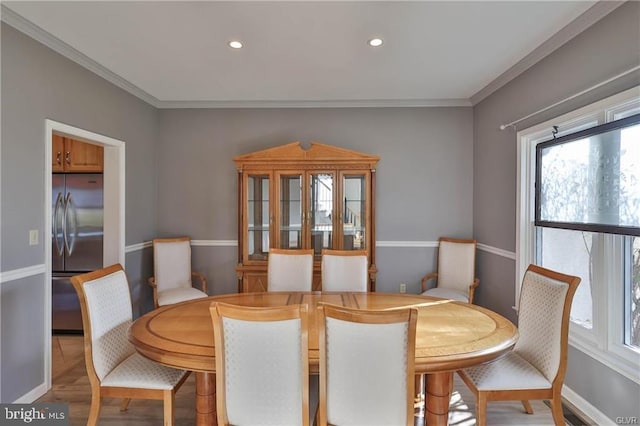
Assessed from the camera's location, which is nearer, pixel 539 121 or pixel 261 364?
pixel 261 364

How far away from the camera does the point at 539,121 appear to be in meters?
2.58

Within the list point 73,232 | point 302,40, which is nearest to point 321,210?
point 302,40

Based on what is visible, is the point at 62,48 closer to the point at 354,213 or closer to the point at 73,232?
the point at 73,232

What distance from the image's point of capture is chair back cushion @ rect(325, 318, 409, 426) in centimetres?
123

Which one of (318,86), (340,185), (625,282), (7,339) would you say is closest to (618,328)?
(625,282)

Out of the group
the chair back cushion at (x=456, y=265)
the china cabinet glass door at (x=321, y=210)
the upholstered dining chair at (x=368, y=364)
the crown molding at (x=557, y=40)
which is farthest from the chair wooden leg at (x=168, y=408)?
the crown molding at (x=557, y=40)

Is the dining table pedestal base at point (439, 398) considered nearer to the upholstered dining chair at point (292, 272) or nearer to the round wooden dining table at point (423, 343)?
the round wooden dining table at point (423, 343)

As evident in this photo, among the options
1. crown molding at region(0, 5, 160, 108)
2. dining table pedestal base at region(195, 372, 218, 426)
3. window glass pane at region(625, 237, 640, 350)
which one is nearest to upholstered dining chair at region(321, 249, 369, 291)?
dining table pedestal base at region(195, 372, 218, 426)

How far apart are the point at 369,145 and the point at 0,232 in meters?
3.26

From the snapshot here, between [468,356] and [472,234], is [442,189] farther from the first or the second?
[468,356]

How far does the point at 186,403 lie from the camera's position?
2.27 m

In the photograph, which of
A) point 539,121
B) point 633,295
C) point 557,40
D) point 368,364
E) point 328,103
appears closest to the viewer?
point 368,364

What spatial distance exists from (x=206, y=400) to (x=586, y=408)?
2.33m

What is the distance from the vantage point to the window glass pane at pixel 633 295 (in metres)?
1.84
